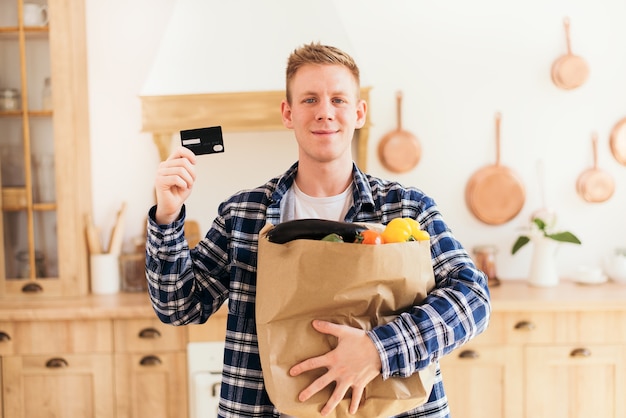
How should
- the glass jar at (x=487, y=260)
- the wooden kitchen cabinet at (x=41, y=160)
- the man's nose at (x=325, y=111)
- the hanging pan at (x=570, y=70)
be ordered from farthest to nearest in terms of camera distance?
1. the hanging pan at (x=570, y=70)
2. the glass jar at (x=487, y=260)
3. the wooden kitchen cabinet at (x=41, y=160)
4. the man's nose at (x=325, y=111)

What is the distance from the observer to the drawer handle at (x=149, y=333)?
8.28ft

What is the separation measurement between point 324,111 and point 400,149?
1.78m

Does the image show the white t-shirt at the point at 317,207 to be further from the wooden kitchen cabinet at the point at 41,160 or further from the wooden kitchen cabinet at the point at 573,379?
the wooden kitchen cabinet at the point at 41,160

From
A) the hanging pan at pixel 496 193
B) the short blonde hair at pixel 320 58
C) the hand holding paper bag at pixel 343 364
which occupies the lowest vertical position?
the hand holding paper bag at pixel 343 364

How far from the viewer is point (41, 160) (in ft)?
9.22

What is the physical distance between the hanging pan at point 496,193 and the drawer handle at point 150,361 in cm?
155

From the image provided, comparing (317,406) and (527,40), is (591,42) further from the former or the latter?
(317,406)

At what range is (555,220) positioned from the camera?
287 cm

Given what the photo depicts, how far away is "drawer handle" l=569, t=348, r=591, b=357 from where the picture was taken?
2498 mm

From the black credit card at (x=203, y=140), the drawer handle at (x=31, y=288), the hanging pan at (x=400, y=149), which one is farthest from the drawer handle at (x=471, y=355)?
the drawer handle at (x=31, y=288)

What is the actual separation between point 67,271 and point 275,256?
1.97 meters

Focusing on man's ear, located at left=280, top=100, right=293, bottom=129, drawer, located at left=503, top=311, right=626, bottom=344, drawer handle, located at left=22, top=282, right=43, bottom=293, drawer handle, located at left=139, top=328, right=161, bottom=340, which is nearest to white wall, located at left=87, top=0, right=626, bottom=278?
drawer handle, located at left=22, top=282, right=43, bottom=293

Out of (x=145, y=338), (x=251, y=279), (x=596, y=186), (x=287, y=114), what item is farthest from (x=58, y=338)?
(x=596, y=186)

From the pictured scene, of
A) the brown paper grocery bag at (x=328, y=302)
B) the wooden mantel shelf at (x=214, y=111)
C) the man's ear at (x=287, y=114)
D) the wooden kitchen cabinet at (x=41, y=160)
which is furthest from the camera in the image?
the wooden kitchen cabinet at (x=41, y=160)
